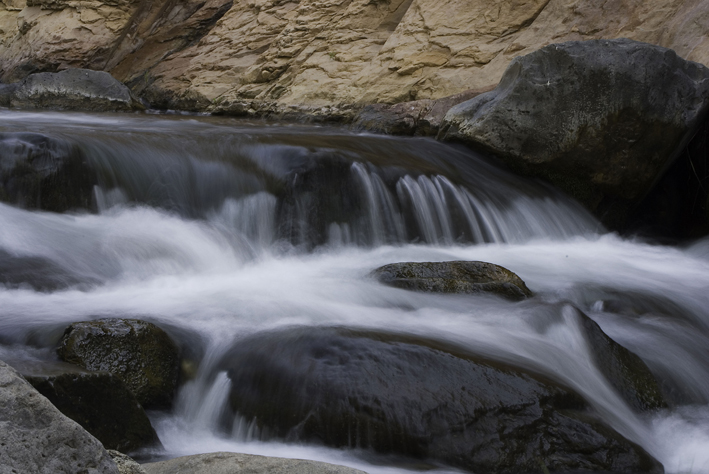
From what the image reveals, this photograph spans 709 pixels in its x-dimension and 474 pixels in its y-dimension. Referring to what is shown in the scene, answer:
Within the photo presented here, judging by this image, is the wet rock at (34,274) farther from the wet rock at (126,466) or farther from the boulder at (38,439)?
the boulder at (38,439)

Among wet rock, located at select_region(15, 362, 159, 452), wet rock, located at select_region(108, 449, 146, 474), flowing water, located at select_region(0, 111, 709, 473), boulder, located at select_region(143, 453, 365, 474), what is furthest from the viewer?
flowing water, located at select_region(0, 111, 709, 473)

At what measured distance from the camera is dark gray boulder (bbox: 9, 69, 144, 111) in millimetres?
10391

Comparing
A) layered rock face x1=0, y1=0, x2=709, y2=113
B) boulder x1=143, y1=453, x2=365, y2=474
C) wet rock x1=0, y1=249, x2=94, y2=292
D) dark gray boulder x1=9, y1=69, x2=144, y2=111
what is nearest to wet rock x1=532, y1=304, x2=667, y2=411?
boulder x1=143, y1=453, x2=365, y2=474

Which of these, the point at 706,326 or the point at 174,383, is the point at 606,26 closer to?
the point at 706,326

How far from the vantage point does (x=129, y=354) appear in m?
2.94

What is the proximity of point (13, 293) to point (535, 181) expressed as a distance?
4596 millimetres

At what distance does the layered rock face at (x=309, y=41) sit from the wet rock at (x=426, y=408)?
522 centimetres

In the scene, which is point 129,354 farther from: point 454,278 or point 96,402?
point 454,278

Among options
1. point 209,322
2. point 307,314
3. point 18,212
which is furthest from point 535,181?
point 18,212

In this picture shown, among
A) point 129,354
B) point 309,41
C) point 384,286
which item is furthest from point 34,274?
point 309,41

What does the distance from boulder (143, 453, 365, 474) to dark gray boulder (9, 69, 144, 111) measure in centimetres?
939

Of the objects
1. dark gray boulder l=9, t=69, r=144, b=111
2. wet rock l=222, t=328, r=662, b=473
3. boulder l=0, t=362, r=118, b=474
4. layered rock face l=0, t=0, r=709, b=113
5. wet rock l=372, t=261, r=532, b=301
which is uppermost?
layered rock face l=0, t=0, r=709, b=113

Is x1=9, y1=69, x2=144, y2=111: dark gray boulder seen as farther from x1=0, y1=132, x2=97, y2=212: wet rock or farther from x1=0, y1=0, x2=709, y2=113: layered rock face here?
x1=0, y1=132, x2=97, y2=212: wet rock

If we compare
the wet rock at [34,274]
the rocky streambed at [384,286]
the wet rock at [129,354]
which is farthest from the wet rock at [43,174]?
the wet rock at [129,354]
